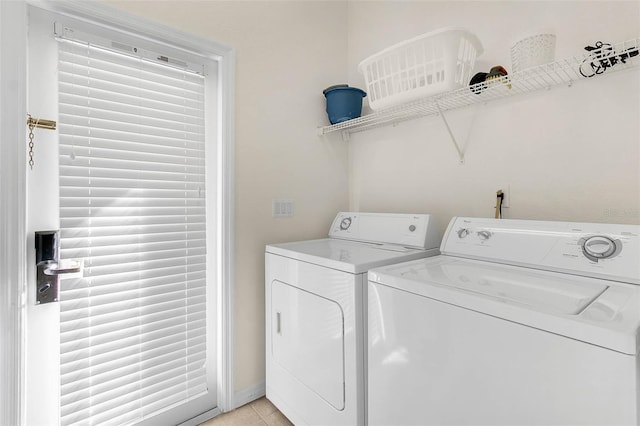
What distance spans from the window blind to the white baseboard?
0.69 feet

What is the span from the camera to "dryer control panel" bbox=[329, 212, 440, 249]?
1.61 m

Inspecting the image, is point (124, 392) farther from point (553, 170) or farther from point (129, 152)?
point (553, 170)

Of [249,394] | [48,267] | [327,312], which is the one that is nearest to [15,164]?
[48,267]

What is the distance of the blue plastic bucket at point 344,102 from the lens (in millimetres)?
2021

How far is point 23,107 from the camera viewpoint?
1225mm

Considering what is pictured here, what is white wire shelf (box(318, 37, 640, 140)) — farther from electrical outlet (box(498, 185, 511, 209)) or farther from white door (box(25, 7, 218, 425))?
white door (box(25, 7, 218, 425))

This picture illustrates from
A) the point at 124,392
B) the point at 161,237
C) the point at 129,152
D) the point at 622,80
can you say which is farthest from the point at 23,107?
the point at 622,80

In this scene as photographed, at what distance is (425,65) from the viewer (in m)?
1.47

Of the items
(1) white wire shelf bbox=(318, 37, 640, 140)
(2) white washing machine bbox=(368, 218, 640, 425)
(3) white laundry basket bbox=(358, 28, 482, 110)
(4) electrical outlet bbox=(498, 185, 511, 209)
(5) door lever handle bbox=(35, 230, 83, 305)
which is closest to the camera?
(2) white washing machine bbox=(368, 218, 640, 425)

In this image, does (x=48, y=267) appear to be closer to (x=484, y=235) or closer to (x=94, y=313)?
(x=94, y=313)


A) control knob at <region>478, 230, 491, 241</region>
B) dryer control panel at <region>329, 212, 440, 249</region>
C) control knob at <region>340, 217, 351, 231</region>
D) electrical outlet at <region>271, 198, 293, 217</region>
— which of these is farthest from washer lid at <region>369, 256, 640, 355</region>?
electrical outlet at <region>271, 198, 293, 217</region>

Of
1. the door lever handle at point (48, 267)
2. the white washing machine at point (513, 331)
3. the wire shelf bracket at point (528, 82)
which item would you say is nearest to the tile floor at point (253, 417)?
the white washing machine at point (513, 331)

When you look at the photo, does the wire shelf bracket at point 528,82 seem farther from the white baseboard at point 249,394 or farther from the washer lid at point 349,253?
the white baseboard at point 249,394

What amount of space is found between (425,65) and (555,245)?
97 cm
